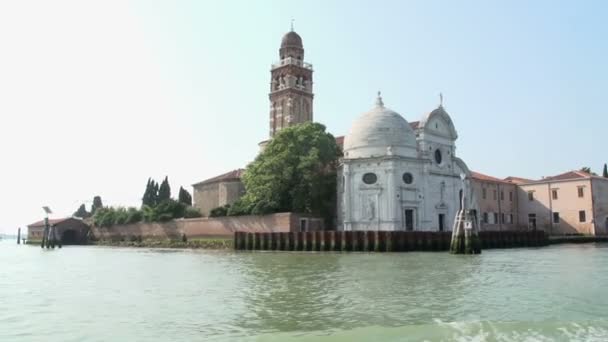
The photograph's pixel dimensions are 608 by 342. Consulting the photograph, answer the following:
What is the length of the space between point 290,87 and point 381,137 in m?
21.2

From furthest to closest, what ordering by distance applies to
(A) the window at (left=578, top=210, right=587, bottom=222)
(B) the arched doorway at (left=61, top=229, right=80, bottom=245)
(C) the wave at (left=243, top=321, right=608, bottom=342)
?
(B) the arched doorway at (left=61, top=229, right=80, bottom=245), (A) the window at (left=578, top=210, right=587, bottom=222), (C) the wave at (left=243, top=321, right=608, bottom=342)

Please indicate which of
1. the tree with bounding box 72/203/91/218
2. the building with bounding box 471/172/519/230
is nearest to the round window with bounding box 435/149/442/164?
the building with bounding box 471/172/519/230

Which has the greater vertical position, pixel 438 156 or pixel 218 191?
pixel 438 156

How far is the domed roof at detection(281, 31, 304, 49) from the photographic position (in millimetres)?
66562

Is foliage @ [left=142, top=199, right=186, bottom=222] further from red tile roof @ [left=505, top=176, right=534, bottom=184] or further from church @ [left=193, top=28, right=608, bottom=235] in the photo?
red tile roof @ [left=505, top=176, right=534, bottom=184]

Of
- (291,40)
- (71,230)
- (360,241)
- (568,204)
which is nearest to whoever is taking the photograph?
(360,241)

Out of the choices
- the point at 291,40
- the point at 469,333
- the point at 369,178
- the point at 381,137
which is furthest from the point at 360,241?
the point at 291,40

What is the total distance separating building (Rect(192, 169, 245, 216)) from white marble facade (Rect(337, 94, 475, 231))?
15333mm

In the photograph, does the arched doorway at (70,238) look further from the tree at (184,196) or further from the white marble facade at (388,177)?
the white marble facade at (388,177)

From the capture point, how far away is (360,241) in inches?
1401

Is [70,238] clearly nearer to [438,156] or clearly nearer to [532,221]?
[438,156]

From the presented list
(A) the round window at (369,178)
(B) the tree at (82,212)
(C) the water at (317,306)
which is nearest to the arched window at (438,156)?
(A) the round window at (369,178)

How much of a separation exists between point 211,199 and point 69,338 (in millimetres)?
51713

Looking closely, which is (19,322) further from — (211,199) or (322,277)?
(211,199)
